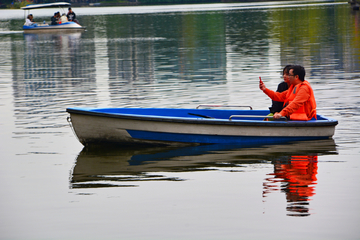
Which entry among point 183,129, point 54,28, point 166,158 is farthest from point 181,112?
point 54,28

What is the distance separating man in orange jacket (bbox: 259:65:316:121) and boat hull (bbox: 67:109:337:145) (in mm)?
193

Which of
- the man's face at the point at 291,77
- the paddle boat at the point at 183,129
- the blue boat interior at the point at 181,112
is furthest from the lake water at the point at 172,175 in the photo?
the man's face at the point at 291,77

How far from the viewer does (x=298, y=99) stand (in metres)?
10.5

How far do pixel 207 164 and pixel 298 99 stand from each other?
2.25 meters

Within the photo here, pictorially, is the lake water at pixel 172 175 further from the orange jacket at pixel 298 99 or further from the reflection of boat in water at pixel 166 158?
the orange jacket at pixel 298 99

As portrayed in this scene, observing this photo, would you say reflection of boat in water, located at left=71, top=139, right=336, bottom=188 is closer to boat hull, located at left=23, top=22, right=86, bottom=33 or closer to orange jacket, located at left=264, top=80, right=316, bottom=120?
orange jacket, located at left=264, top=80, right=316, bottom=120

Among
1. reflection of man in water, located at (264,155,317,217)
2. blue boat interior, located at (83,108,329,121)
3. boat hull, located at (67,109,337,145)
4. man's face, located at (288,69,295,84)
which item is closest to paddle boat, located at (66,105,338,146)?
boat hull, located at (67,109,337,145)

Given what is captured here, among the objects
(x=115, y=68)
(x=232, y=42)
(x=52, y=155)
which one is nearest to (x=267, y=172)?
(x=52, y=155)

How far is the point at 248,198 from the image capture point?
24.8 ft

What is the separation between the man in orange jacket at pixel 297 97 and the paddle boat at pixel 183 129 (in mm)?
164

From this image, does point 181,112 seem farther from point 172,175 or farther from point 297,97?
point 172,175

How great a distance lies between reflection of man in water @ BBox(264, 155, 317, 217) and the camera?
7185 mm

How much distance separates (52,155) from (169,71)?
12.6 metres

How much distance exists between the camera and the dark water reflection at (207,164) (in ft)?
27.0
